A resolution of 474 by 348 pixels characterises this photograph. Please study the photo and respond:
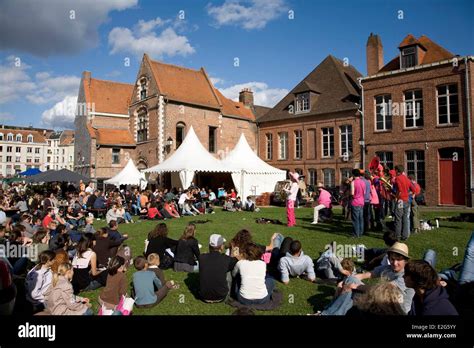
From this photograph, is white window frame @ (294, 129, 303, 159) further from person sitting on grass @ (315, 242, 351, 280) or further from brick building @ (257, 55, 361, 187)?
person sitting on grass @ (315, 242, 351, 280)

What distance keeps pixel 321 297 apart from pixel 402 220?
4.48 meters

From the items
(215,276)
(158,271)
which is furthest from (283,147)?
(215,276)

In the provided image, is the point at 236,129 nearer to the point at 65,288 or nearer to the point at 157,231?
the point at 157,231

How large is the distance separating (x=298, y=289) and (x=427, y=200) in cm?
1685

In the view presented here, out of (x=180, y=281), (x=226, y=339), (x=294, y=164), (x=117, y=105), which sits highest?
(x=117, y=105)

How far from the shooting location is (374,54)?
74.6 feet

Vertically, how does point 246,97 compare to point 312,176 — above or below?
above

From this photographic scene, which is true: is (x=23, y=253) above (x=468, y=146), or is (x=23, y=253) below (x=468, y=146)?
→ below

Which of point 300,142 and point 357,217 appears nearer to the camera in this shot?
point 357,217

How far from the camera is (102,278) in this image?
5738 mm

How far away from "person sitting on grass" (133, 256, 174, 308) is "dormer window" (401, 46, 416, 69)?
69.6 feet

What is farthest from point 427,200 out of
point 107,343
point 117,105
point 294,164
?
point 117,105

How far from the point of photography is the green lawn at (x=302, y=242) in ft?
15.0

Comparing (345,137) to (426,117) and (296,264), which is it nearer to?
(426,117)
